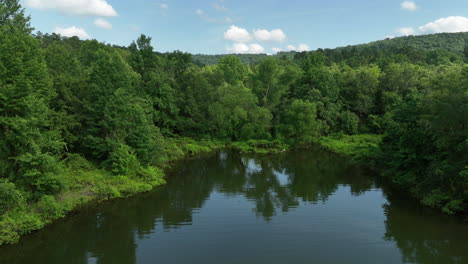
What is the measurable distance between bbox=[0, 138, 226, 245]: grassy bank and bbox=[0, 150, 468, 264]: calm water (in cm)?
79

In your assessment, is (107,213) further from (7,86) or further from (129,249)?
(7,86)

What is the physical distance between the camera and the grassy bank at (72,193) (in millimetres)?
18250

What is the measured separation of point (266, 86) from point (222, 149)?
15.1m

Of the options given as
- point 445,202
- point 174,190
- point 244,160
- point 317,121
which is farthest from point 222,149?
point 445,202

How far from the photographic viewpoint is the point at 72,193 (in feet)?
79.3

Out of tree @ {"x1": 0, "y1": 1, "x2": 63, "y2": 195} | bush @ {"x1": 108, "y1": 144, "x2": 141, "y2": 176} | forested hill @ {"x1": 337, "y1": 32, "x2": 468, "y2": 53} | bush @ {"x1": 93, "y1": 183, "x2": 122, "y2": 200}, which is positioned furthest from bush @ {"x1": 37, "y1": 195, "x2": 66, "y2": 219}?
forested hill @ {"x1": 337, "y1": 32, "x2": 468, "y2": 53}

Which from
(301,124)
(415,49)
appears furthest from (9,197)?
(415,49)

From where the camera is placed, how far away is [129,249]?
1792 centimetres

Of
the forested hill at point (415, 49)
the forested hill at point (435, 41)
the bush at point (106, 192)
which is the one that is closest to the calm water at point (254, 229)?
the bush at point (106, 192)

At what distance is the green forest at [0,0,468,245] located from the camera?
20.1 metres

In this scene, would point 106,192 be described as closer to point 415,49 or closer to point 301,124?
point 301,124

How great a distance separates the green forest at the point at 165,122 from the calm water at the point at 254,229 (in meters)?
1.73

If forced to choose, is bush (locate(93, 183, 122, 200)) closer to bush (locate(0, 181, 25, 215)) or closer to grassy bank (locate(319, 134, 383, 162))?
bush (locate(0, 181, 25, 215))

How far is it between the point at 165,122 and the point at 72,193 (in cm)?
2125
